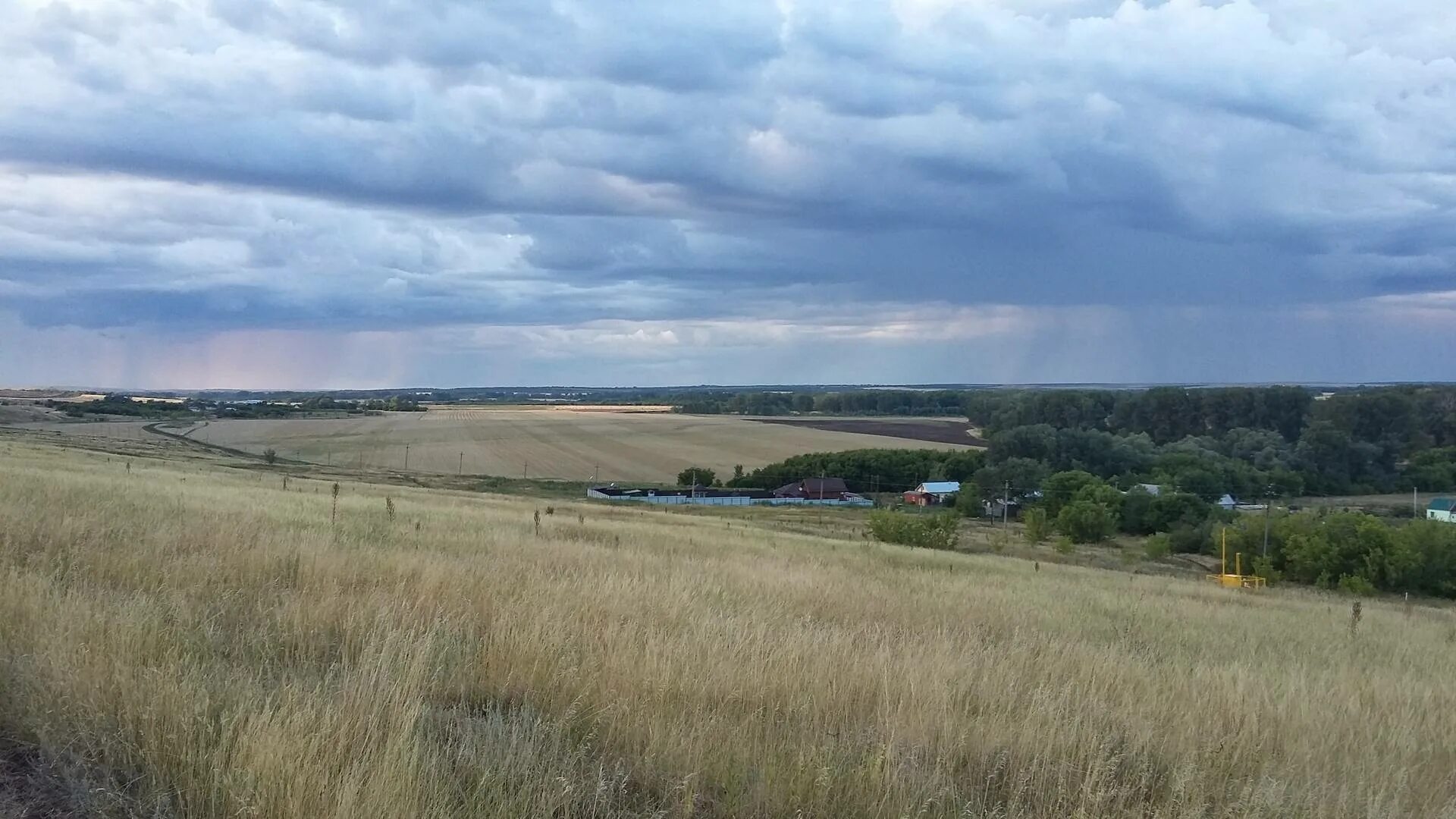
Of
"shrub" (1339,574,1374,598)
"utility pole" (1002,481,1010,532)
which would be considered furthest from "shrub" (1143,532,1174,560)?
"utility pole" (1002,481,1010,532)

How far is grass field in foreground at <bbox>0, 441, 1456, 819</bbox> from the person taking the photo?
3.82 metres

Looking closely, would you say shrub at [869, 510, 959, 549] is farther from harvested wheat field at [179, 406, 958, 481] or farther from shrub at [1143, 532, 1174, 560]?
harvested wheat field at [179, 406, 958, 481]

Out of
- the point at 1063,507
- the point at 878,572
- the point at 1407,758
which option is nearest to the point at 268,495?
the point at 878,572

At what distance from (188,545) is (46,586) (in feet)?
9.15

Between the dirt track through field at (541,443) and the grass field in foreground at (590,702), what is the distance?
73862 millimetres

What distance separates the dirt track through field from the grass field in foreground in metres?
73.9

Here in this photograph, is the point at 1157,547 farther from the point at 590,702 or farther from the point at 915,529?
the point at 590,702

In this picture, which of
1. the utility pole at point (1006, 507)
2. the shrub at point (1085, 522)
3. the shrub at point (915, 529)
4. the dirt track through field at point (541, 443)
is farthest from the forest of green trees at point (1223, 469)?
the shrub at point (915, 529)

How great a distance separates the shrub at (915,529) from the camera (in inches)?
1898

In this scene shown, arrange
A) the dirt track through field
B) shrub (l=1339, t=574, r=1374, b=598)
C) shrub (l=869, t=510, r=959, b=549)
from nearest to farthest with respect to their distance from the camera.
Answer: shrub (l=869, t=510, r=959, b=549) < shrub (l=1339, t=574, r=1374, b=598) < the dirt track through field

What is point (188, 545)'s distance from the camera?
8.62 metres

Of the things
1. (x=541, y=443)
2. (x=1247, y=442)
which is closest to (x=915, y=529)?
(x=541, y=443)

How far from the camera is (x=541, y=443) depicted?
10638 cm

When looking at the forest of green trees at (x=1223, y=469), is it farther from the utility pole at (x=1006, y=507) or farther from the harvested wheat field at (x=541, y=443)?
the harvested wheat field at (x=541, y=443)
